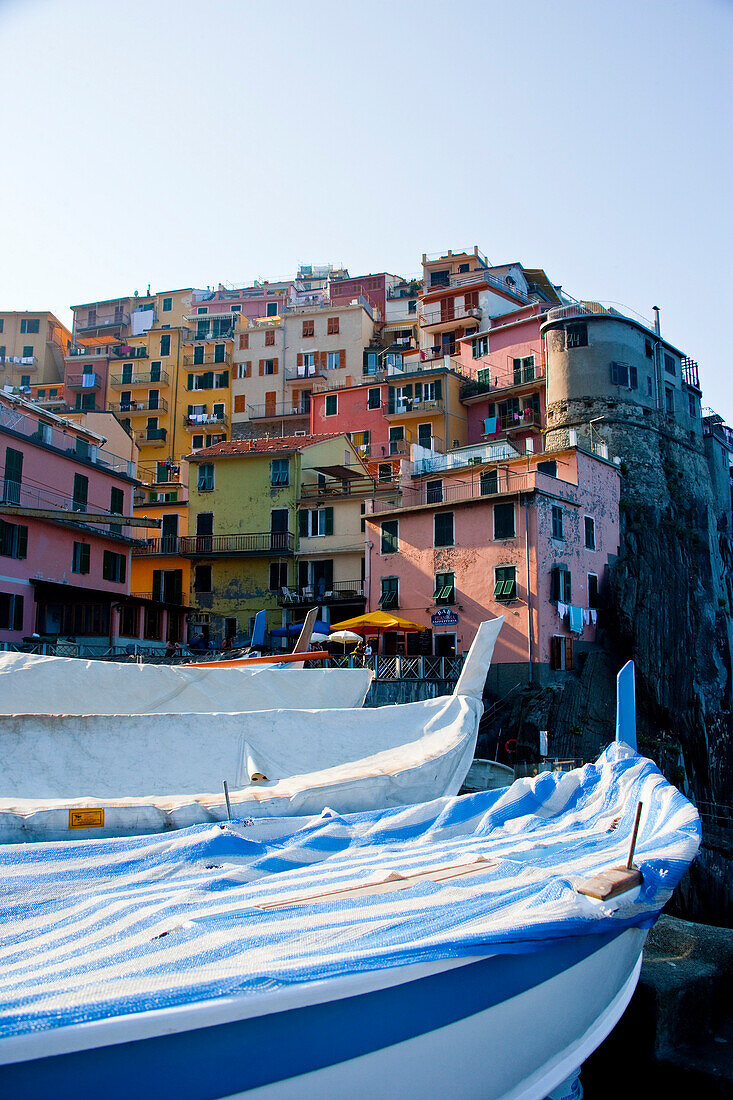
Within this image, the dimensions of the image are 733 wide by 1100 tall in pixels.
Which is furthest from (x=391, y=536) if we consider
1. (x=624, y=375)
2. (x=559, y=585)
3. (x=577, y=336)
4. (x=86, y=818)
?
(x=86, y=818)

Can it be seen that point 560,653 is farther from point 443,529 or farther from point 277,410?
point 277,410

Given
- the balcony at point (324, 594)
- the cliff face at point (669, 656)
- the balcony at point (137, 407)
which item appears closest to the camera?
the cliff face at point (669, 656)

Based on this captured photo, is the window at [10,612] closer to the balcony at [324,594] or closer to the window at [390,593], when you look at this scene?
the balcony at [324,594]

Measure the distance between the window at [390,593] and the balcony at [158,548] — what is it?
52.1ft

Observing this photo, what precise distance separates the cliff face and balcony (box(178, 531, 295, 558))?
18543 millimetres

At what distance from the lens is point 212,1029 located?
4453 millimetres

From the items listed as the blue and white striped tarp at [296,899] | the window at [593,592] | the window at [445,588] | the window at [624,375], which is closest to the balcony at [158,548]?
the window at [445,588]

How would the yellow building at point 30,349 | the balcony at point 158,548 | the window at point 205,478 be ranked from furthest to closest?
the yellow building at point 30,349, the window at point 205,478, the balcony at point 158,548

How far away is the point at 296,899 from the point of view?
615 cm

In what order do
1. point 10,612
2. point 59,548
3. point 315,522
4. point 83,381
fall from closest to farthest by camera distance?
point 10,612
point 59,548
point 315,522
point 83,381

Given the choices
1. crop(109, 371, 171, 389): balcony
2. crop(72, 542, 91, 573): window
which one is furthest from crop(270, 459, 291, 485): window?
crop(109, 371, 171, 389): balcony

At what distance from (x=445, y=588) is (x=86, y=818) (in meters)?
29.8

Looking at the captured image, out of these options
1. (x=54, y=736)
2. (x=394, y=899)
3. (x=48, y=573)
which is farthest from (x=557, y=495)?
(x=394, y=899)

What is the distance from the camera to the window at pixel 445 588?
123 ft
